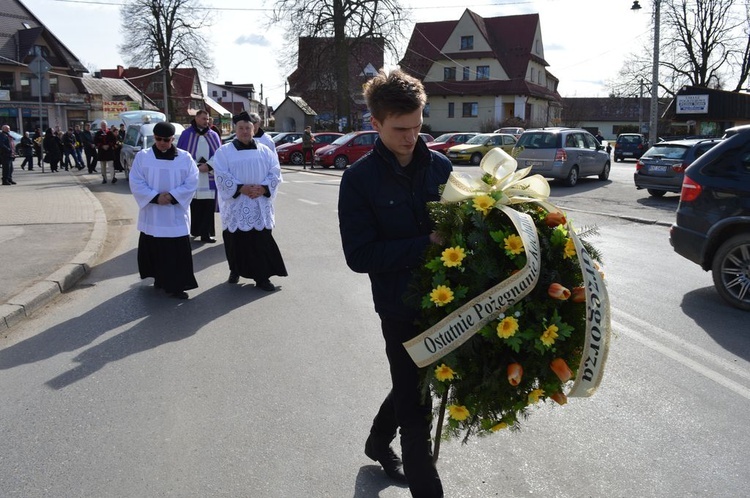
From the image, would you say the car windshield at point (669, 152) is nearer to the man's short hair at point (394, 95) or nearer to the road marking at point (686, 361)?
the road marking at point (686, 361)

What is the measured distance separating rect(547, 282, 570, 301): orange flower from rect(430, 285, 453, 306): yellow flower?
0.38 m

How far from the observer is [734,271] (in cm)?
697

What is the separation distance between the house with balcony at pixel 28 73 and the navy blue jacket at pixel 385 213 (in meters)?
60.6

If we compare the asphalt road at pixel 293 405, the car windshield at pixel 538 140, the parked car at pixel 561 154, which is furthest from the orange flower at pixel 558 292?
the car windshield at pixel 538 140

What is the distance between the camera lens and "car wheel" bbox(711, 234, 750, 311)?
6.85 metres

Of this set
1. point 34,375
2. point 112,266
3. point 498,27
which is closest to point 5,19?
point 498,27

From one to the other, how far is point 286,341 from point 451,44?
57.8 m

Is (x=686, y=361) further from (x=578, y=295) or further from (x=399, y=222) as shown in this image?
(x=399, y=222)

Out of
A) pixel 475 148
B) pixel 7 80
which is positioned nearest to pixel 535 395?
pixel 475 148

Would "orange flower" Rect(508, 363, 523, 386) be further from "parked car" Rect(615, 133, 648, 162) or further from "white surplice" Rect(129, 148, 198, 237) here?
"parked car" Rect(615, 133, 648, 162)

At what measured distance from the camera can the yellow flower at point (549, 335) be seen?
2561 millimetres

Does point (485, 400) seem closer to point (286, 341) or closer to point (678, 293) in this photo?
point (286, 341)

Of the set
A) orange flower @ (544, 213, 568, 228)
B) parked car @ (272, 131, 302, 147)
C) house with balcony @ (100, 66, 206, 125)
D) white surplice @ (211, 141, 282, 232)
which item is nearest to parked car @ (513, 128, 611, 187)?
white surplice @ (211, 141, 282, 232)

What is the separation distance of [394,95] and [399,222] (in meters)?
0.54
